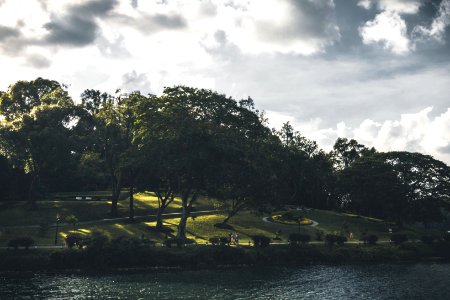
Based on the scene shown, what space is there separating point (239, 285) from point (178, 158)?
25.0 meters

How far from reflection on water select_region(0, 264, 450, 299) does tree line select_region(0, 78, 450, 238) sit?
662 inches

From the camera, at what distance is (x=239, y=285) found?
4956 cm

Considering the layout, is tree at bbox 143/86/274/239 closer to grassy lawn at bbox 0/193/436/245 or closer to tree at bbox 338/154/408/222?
grassy lawn at bbox 0/193/436/245

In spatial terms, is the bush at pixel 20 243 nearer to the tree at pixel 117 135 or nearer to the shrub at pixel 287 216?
the tree at pixel 117 135

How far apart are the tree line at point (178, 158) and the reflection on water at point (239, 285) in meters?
16.8

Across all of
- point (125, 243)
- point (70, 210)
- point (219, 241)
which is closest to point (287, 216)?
point (219, 241)

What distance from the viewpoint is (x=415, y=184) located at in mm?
101062

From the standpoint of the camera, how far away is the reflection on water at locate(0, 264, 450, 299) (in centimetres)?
4397

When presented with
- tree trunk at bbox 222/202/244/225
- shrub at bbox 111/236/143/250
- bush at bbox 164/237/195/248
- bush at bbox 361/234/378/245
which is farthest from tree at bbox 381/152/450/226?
shrub at bbox 111/236/143/250

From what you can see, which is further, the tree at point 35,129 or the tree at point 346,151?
the tree at point 346,151

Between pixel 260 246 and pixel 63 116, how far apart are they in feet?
154

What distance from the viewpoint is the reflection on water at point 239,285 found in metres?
44.0

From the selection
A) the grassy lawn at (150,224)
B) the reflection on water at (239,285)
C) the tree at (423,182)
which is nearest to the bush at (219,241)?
the grassy lawn at (150,224)

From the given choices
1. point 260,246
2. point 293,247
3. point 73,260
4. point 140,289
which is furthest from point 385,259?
point 73,260
